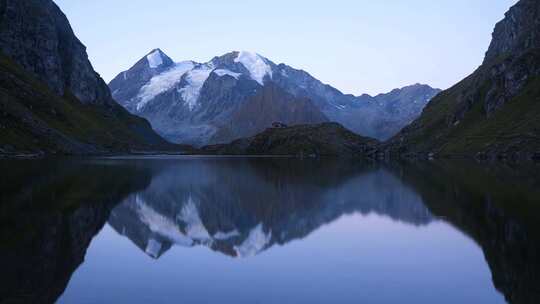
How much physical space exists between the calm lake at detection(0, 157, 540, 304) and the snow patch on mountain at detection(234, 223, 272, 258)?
0.14m

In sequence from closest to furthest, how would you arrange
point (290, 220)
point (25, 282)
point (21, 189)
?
point (25, 282)
point (290, 220)
point (21, 189)

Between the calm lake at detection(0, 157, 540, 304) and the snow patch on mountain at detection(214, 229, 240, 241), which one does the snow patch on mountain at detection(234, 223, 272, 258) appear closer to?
the calm lake at detection(0, 157, 540, 304)

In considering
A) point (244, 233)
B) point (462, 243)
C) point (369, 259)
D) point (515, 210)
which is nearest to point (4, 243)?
point (244, 233)

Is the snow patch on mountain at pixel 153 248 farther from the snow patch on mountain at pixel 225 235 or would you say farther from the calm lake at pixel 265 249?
the snow patch on mountain at pixel 225 235

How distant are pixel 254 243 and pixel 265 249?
90.5 inches

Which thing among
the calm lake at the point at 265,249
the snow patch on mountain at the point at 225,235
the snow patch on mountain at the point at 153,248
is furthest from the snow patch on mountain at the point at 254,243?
the snow patch on mountain at the point at 153,248

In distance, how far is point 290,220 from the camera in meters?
47.1

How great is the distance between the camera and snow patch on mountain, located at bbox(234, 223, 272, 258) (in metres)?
33.7

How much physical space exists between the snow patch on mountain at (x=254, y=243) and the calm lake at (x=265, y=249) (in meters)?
0.14

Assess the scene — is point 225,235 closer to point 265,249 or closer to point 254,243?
point 254,243

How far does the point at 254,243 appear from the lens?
36.7 m

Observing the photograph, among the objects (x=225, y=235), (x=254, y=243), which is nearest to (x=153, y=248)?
(x=225, y=235)

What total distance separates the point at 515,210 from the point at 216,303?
37499 millimetres

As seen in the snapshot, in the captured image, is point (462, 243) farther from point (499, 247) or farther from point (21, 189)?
point (21, 189)
